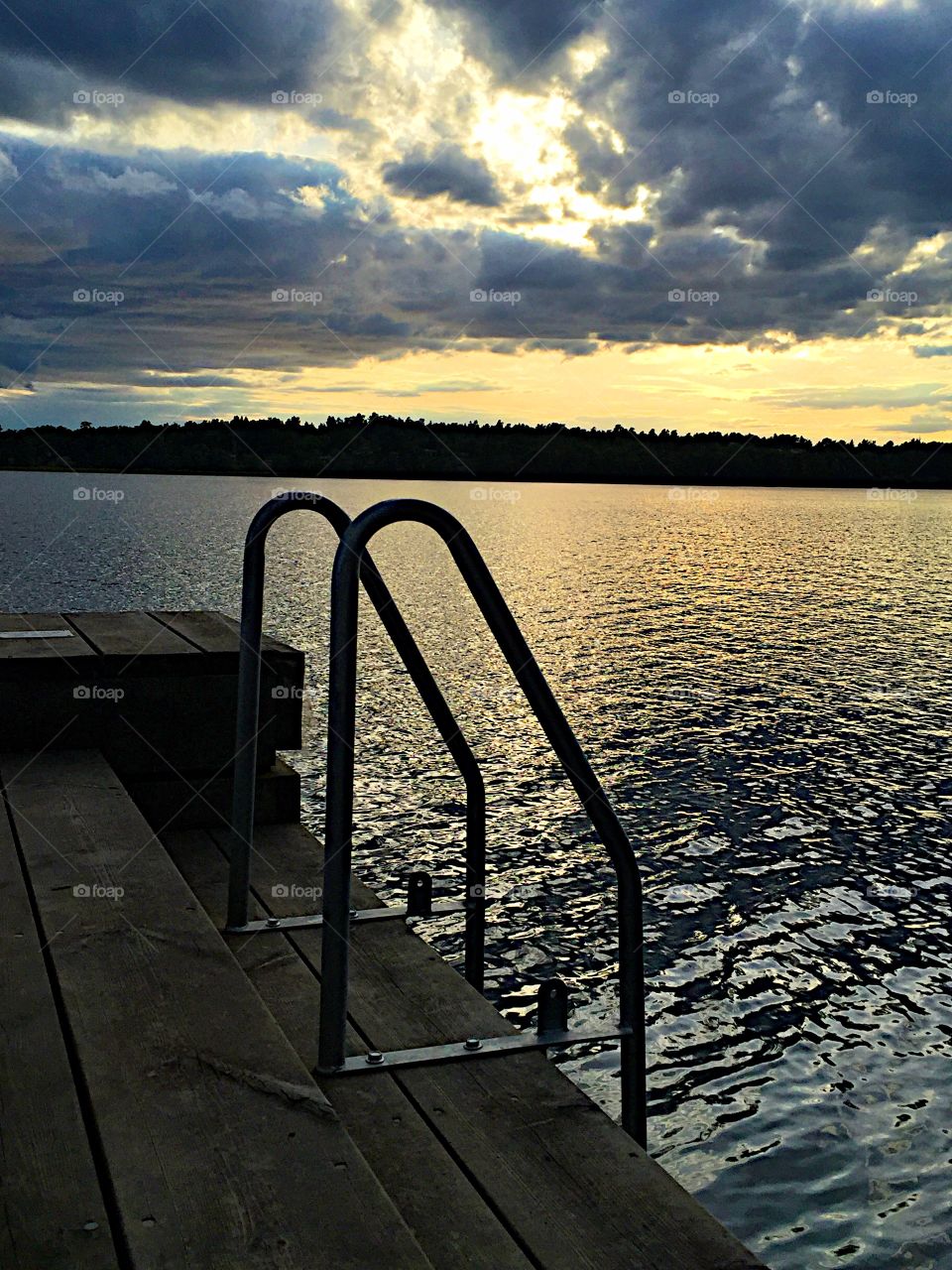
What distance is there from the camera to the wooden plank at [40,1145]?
2053 millimetres

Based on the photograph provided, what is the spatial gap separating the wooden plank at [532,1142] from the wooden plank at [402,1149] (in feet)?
0.13

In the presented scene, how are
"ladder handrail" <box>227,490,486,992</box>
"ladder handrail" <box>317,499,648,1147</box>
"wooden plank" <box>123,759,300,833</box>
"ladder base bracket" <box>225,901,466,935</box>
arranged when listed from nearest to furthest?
"ladder handrail" <box>317,499,648,1147</box> < "ladder handrail" <box>227,490,486,992</box> < "ladder base bracket" <box>225,901,466,935</box> < "wooden plank" <box>123,759,300,833</box>

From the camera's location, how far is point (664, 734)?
15.8m

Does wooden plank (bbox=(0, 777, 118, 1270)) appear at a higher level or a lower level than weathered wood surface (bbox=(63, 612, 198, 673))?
lower

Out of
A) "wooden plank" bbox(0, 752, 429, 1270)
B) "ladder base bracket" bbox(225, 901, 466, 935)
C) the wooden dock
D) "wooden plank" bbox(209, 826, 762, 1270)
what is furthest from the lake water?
"wooden plank" bbox(0, 752, 429, 1270)

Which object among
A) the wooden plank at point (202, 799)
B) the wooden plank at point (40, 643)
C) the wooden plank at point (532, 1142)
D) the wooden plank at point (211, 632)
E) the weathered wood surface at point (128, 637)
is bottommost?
the wooden plank at point (532, 1142)

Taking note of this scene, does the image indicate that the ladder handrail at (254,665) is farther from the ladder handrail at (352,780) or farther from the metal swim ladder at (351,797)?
the ladder handrail at (352,780)

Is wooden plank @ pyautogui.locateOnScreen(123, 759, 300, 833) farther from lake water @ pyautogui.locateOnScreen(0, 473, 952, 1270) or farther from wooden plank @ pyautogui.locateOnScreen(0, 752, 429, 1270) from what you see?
lake water @ pyautogui.locateOnScreen(0, 473, 952, 1270)

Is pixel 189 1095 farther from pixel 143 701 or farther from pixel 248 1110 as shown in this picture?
pixel 143 701

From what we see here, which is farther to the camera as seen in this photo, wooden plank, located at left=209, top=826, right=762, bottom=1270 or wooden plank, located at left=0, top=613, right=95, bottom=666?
wooden plank, located at left=0, top=613, right=95, bottom=666

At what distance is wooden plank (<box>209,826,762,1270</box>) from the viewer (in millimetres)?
2443

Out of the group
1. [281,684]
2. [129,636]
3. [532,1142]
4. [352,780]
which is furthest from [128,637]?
[532,1142]

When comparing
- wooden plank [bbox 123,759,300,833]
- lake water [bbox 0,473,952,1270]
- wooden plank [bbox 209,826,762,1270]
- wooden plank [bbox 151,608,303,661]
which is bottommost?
lake water [bbox 0,473,952,1270]

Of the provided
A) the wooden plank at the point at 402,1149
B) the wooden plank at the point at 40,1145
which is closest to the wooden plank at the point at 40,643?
the wooden plank at the point at 402,1149
